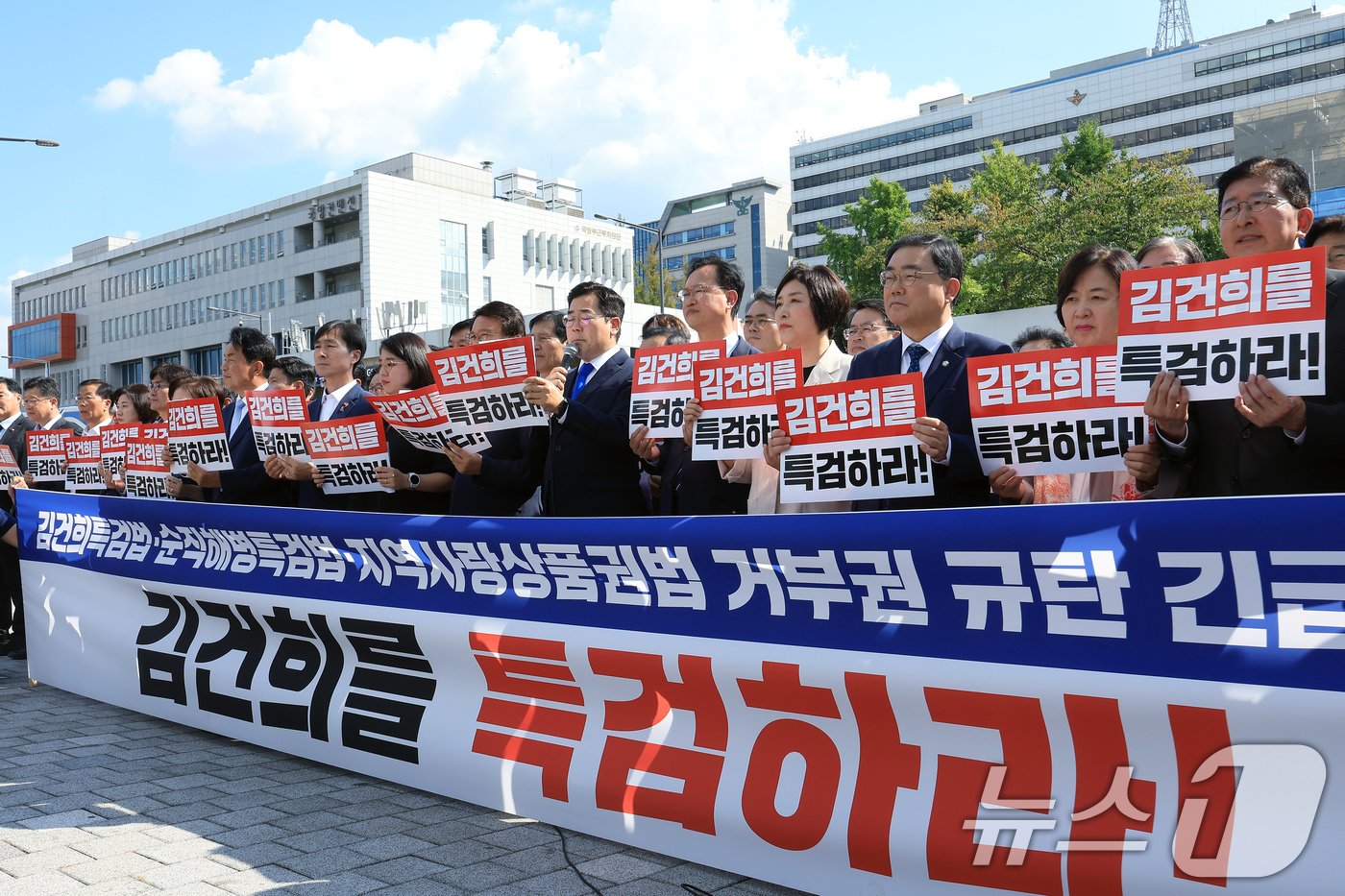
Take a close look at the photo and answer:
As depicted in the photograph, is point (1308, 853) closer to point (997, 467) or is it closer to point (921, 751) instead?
point (921, 751)

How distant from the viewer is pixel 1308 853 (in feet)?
8.36

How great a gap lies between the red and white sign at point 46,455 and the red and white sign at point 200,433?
7.54 feet

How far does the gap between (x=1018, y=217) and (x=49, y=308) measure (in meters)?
86.7

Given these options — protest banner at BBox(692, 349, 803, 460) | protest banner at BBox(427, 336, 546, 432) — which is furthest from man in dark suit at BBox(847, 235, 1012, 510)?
protest banner at BBox(427, 336, 546, 432)

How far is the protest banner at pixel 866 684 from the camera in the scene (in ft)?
8.73

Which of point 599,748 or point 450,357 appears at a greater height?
point 450,357

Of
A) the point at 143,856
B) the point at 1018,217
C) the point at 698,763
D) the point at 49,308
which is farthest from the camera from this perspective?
the point at 49,308

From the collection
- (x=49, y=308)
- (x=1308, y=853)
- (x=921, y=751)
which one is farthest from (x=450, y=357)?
(x=49, y=308)

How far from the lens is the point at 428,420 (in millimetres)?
5254

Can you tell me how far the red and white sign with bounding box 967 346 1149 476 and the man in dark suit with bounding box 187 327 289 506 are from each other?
4.36 m

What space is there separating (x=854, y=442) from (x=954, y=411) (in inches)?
19.6

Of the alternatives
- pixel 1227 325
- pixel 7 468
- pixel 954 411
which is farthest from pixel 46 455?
pixel 1227 325

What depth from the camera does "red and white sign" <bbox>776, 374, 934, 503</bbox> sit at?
146 inches

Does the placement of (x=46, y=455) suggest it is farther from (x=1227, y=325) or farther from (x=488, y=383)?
(x=1227, y=325)
